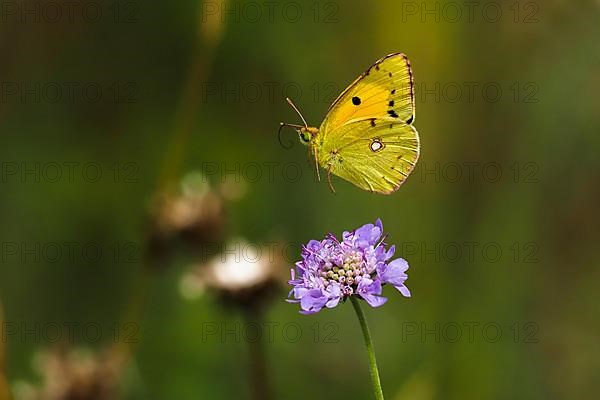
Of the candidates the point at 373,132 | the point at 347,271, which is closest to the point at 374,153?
the point at 373,132

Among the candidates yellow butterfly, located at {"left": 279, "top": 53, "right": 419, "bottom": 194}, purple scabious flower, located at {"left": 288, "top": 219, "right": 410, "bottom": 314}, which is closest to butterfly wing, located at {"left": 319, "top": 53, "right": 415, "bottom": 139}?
yellow butterfly, located at {"left": 279, "top": 53, "right": 419, "bottom": 194}

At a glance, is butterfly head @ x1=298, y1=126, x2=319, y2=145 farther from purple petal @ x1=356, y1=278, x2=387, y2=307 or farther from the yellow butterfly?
purple petal @ x1=356, y1=278, x2=387, y2=307

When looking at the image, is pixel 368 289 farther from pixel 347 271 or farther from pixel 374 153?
pixel 374 153

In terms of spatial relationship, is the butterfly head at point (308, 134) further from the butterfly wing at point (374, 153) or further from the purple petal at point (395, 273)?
the purple petal at point (395, 273)

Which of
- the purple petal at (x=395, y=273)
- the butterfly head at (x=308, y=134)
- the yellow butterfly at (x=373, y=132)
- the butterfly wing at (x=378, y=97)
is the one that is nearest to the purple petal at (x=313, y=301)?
the purple petal at (x=395, y=273)

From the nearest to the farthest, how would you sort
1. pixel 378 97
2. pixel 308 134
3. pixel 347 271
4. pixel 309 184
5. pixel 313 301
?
pixel 313 301 < pixel 347 271 < pixel 378 97 < pixel 308 134 < pixel 309 184

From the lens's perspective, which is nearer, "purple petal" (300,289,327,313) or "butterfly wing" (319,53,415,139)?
"purple petal" (300,289,327,313)
